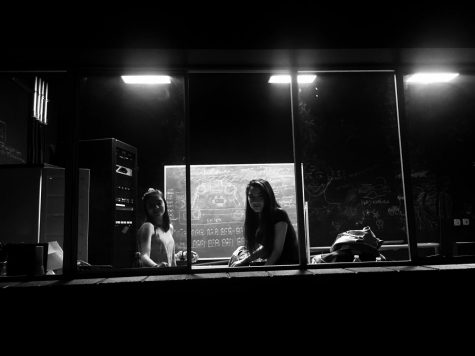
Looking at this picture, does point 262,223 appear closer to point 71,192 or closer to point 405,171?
point 405,171

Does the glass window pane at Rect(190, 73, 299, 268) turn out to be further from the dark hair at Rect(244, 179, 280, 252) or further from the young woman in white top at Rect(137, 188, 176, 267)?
the dark hair at Rect(244, 179, 280, 252)

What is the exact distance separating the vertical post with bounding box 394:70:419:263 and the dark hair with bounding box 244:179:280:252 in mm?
1240

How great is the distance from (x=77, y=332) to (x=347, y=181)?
4.27m

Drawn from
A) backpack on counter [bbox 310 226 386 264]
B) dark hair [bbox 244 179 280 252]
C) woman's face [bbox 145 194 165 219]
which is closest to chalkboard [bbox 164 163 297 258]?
woman's face [bbox 145 194 165 219]

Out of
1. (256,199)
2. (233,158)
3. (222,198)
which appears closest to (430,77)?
(256,199)

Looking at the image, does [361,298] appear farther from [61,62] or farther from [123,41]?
[61,62]

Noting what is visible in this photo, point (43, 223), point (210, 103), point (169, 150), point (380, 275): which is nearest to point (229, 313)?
point (380, 275)

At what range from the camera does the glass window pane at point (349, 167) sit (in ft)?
18.4

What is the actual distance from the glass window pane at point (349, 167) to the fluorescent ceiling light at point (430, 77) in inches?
41.4

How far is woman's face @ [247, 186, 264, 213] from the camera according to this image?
4039 mm

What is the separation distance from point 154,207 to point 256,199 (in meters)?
1.29

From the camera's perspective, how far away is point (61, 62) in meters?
3.43

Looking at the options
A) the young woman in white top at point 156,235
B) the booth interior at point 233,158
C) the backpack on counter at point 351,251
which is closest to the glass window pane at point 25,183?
the booth interior at point 233,158

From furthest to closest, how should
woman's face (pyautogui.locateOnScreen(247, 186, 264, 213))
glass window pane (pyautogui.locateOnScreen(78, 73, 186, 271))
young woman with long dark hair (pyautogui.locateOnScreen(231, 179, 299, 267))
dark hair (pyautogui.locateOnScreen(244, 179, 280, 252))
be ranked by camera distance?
glass window pane (pyautogui.locateOnScreen(78, 73, 186, 271)) < woman's face (pyautogui.locateOnScreen(247, 186, 264, 213)) < dark hair (pyautogui.locateOnScreen(244, 179, 280, 252)) < young woman with long dark hair (pyautogui.locateOnScreen(231, 179, 299, 267))
